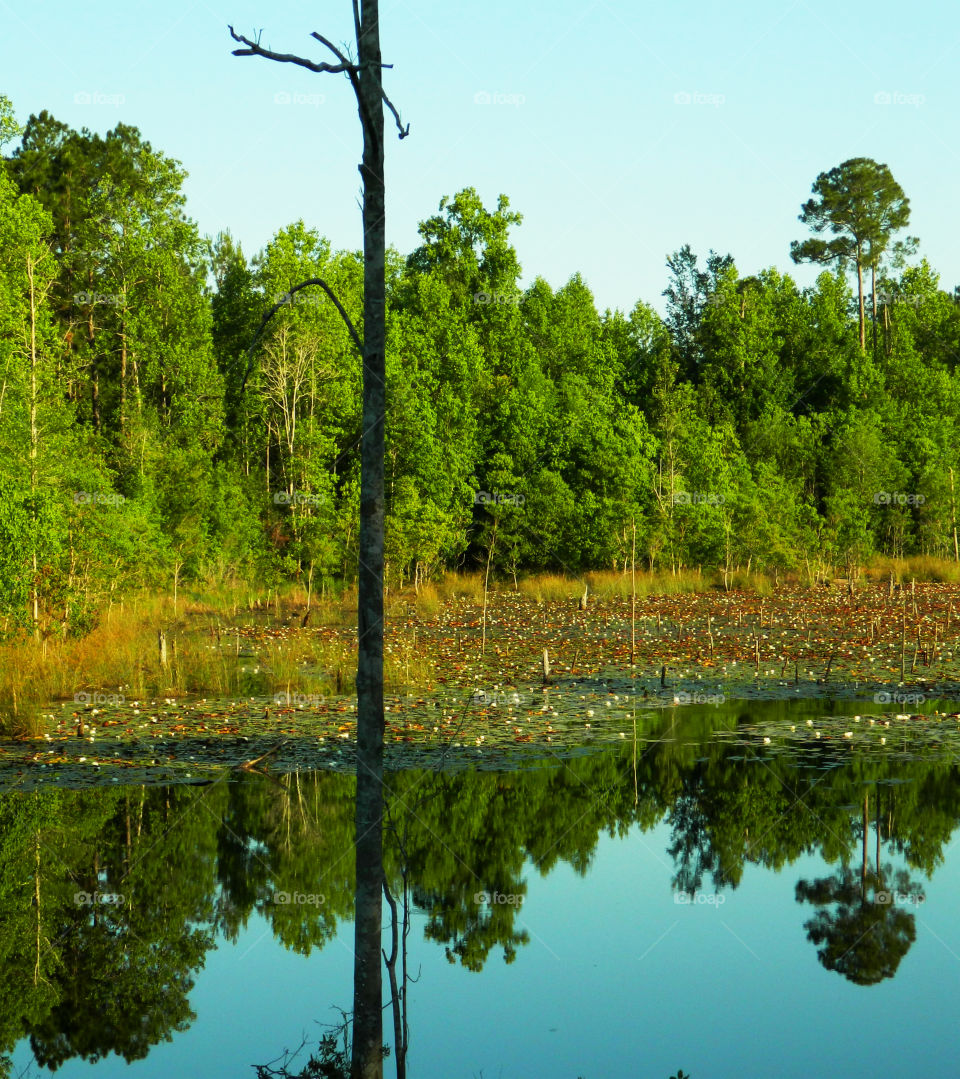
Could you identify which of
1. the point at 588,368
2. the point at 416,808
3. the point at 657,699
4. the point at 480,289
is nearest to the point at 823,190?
the point at 588,368

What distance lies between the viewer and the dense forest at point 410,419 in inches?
1658

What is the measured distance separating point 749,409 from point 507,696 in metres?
53.6

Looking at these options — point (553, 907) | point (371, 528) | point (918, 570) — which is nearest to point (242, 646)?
point (553, 907)

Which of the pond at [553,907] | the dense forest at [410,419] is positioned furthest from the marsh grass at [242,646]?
the pond at [553,907]

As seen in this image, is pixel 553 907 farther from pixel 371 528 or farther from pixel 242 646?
pixel 242 646

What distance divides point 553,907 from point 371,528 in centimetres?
624

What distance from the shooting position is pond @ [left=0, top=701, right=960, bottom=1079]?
26.0 feet

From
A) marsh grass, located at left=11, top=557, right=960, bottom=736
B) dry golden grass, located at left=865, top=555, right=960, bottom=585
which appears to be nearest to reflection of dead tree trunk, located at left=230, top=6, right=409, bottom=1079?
marsh grass, located at left=11, top=557, right=960, bottom=736

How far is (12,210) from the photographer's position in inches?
1593

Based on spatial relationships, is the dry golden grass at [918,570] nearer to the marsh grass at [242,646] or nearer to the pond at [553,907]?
the marsh grass at [242,646]

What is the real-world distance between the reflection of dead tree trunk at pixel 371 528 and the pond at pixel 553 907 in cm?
42

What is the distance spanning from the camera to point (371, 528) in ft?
18.0

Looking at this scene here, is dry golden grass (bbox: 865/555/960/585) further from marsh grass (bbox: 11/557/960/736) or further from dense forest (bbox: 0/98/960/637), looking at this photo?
marsh grass (bbox: 11/557/960/736)

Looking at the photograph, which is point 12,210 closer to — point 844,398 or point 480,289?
point 480,289
